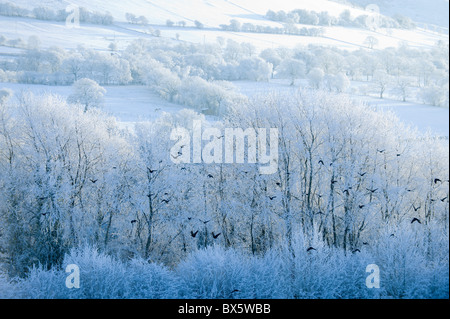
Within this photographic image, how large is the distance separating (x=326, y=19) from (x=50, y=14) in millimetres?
17887

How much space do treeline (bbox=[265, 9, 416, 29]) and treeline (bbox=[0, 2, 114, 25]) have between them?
11.0 meters

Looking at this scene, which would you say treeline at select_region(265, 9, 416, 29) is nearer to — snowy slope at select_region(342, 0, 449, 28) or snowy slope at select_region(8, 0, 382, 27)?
snowy slope at select_region(8, 0, 382, 27)

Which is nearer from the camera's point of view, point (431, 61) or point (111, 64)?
point (431, 61)

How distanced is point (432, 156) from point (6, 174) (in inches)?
621

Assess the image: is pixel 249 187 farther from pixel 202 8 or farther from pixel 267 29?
pixel 202 8

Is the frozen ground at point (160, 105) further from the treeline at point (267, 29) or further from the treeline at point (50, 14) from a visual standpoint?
the treeline at point (50, 14)

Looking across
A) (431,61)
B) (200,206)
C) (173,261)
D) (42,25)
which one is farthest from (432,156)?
(42,25)

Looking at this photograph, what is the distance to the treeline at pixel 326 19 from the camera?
75.9 feet

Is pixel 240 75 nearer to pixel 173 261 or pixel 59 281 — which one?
pixel 173 261

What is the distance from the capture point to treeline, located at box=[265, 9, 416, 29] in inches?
910

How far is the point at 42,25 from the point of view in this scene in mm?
23719

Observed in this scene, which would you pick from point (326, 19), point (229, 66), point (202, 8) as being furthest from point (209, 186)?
point (326, 19)

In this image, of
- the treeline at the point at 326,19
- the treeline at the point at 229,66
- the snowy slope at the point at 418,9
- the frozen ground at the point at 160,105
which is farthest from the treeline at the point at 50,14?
the snowy slope at the point at 418,9

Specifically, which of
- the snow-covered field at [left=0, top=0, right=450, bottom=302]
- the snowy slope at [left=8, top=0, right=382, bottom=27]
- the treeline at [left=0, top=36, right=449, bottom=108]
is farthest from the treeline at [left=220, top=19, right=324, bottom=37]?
the snow-covered field at [left=0, top=0, right=450, bottom=302]
